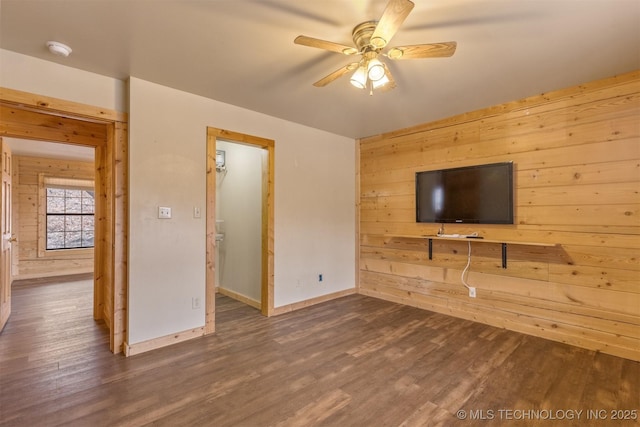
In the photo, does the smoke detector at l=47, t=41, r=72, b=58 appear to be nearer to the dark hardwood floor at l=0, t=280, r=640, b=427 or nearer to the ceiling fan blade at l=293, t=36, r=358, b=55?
the ceiling fan blade at l=293, t=36, r=358, b=55

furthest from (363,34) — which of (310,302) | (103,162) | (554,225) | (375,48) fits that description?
(103,162)

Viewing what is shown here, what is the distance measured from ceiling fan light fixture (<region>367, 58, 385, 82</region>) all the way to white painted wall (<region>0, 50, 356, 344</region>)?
1.95 m

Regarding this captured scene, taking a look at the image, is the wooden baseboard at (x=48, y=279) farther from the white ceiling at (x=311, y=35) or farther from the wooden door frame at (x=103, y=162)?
the white ceiling at (x=311, y=35)

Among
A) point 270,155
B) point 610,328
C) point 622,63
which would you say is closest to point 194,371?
point 270,155

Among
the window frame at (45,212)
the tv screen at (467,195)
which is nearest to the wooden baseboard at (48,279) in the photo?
the window frame at (45,212)

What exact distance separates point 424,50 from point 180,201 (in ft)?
8.18

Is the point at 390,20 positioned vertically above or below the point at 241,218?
above

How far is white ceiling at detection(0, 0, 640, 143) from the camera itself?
1.81 m

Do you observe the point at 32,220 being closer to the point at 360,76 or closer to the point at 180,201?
the point at 180,201

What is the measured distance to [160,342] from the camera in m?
2.83

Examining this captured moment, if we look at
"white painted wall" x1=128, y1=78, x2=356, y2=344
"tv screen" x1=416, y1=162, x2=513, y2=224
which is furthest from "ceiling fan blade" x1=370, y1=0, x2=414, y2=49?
"tv screen" x1=416, y1=162, x2=513, y2=224

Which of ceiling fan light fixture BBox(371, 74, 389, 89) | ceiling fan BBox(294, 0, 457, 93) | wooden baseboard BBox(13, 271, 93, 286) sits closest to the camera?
ceiling fan BBox(294, 0, 457, 93)

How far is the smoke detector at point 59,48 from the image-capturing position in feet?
7.08

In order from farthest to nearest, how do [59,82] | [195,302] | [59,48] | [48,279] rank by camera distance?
[48,279], [195,302], [59,82], [59,48]
